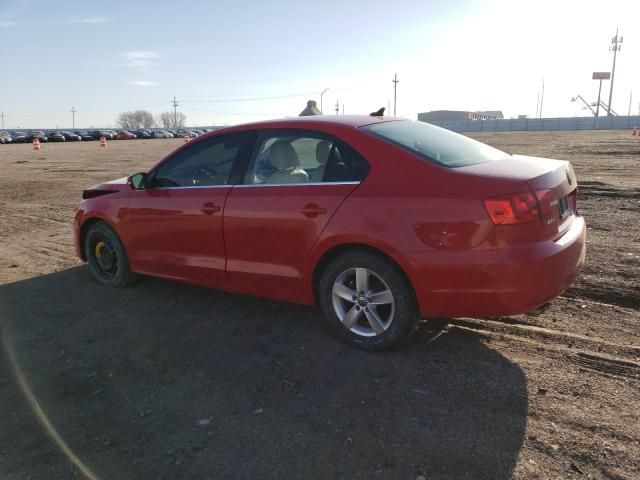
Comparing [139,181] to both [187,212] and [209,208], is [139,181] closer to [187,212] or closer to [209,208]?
[187,212]

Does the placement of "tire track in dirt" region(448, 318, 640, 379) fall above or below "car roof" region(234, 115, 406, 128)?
below

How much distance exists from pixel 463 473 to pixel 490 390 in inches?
31.9

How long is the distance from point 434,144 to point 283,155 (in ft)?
3.91

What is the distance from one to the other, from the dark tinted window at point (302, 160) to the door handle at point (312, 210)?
0.71 feet

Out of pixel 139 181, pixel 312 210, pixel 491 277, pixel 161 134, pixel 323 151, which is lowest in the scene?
pixel 491 277

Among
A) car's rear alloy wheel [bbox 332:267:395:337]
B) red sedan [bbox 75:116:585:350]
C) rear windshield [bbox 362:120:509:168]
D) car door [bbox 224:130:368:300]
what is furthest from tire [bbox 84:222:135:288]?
rear windshield [bbox 362:120:509:168]

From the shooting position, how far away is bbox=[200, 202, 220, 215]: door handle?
4254 mm

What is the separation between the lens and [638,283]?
15.5 feet

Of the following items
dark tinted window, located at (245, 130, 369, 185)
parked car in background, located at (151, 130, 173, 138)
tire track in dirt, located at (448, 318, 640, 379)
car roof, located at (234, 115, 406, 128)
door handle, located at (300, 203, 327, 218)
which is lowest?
tire track in dirt, located at (448, 318, 640, 379)

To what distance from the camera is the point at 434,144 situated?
153 inches

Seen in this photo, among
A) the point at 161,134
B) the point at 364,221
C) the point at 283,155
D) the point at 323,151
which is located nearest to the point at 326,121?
the point at 323,151

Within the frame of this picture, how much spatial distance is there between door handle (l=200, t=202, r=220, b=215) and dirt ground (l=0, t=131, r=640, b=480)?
92 centimetres

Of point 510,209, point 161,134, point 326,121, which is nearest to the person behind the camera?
point 510,209

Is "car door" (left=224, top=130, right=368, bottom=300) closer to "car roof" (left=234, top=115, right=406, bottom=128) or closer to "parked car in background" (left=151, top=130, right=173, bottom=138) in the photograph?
"car roof" (left=234, top=115, right=406, bottom=128)
